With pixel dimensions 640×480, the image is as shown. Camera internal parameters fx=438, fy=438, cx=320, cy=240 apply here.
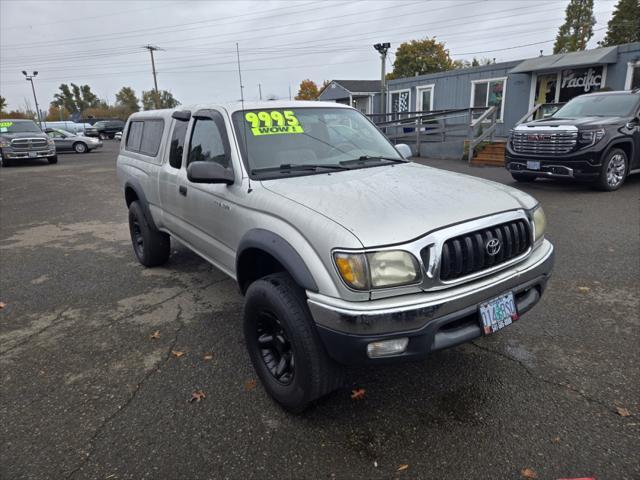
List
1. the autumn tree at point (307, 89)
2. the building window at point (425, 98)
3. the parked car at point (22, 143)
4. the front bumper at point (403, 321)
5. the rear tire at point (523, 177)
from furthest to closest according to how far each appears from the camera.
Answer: the autumn tree at point (307, 89) → the building window at point (425, 98) → the parked car at point (22, 143) → the rear tire at point (523, 177) → the front bumper at point (403, 321)

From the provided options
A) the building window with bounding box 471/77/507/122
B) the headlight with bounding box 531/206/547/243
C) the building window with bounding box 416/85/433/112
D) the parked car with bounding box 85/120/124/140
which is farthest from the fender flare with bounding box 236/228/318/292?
the parked car with bounding box 85/120/124/140

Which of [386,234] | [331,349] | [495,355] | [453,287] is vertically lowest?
[495,355]

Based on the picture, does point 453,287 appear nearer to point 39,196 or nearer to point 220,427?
point 220,427

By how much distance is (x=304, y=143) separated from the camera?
3367 mm

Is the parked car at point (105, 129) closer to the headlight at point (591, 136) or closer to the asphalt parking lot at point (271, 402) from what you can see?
the headlight at point (591, 136)

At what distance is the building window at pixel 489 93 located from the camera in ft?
60.0

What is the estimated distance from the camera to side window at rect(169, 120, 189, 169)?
3996 millimetres

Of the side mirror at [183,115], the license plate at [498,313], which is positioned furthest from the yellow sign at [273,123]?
the license plate at [498,313]

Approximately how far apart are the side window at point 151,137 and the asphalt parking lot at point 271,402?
145 centimetres

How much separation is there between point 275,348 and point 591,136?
787 centimetres

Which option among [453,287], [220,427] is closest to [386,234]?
[453,287]

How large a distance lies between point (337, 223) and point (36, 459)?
203cm

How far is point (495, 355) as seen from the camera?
3.20 metres

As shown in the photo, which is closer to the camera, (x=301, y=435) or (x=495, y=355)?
(x=301, y=435)
